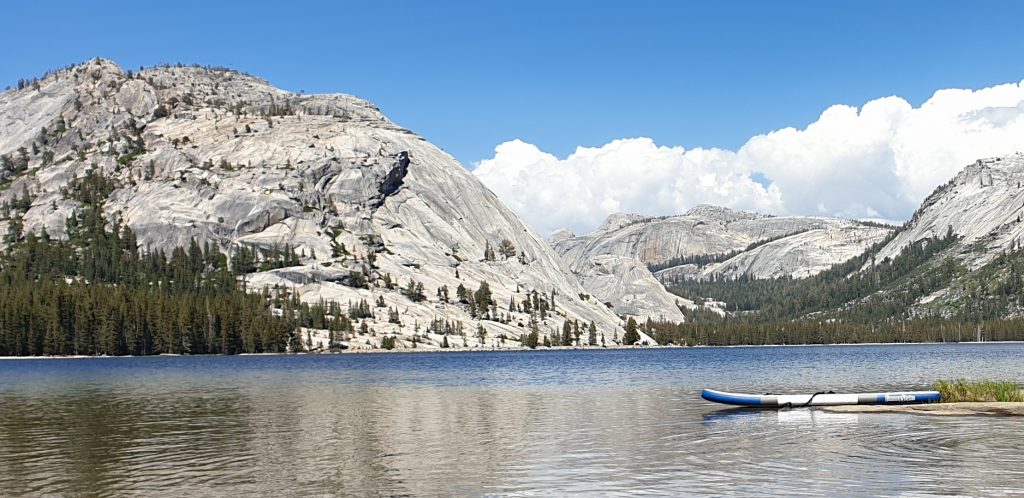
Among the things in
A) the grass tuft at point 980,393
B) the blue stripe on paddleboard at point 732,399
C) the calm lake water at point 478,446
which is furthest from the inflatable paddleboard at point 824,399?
the calm lake water at point 478,446

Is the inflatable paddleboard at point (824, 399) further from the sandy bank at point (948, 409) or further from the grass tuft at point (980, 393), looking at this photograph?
the grass tuft at point (980, 393)

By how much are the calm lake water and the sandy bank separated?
5.64 feet

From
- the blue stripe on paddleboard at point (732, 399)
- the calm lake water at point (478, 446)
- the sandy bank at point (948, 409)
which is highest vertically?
the blue stripe on paddleboard at point (732, 399)

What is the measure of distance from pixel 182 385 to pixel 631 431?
68046 mm

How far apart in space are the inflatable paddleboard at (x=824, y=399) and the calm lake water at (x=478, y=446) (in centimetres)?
140

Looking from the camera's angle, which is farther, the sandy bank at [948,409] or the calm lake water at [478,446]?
the sandy bank at [948,409]

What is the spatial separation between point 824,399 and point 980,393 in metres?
10.4

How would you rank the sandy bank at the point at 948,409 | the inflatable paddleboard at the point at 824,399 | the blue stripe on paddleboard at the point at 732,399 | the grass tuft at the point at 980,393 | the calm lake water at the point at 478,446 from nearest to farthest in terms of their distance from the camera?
the calm lake water at the point at 478,446 < the sandy bank at the point at 948,409 < the grass tuft at the point at 980,393 < the inflatable paddleboard at the point at 824,399 < the blue stripe on paddleboard at the point at 732,399

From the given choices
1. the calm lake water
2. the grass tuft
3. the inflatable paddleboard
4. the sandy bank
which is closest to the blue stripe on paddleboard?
the inflatable paddleboard

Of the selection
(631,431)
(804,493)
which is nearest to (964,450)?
(804,493)

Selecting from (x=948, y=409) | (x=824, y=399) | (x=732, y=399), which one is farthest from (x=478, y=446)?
(x=948, y=409)

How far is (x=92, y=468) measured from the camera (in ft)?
146

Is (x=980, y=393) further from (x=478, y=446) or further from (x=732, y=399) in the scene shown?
(x=478, y=446)

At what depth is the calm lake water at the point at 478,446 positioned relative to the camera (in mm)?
38781
